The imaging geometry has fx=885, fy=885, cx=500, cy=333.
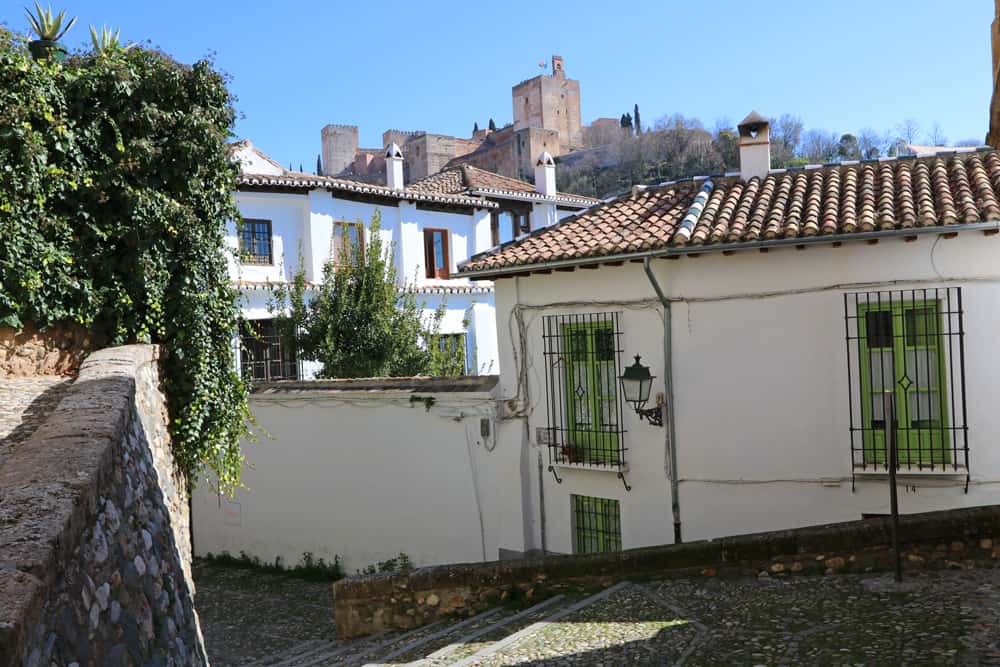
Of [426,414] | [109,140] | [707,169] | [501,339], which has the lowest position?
[426,414]

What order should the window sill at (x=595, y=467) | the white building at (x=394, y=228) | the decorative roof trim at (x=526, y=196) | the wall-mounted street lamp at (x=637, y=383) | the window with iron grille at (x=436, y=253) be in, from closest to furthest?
the wall-mounted street lamp at (x=637, y=383) < the window sill at (x=595, y=467) < the white building at (x=394, y=228) < the window with iron grille at (x=436, y=253) < the decorative roof trim at (x=526, y=196)

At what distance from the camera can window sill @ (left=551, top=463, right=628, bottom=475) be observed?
10.2 meters

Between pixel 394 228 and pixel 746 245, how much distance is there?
47.1 ft

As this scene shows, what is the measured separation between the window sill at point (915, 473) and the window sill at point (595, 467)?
254 centimetres

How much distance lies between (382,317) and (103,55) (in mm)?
8176

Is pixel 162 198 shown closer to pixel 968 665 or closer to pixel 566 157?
pixel 968 665

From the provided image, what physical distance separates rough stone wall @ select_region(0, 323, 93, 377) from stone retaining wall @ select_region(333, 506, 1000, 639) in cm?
330

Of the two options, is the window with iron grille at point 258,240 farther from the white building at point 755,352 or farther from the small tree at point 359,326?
the white building at point 755,352

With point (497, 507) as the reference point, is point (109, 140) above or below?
above

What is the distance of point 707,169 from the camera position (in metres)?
43.8

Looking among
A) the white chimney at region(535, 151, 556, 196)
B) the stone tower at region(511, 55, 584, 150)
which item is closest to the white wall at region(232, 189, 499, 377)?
the white chimney at region(535, 151, 556, 196)

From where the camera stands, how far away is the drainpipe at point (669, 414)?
9914mm

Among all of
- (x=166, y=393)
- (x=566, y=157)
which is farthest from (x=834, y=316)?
(x=566, y=157)

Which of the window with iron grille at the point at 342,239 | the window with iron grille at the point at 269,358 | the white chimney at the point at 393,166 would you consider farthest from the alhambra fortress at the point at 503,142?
the window with iron grille at the point at 269,358
